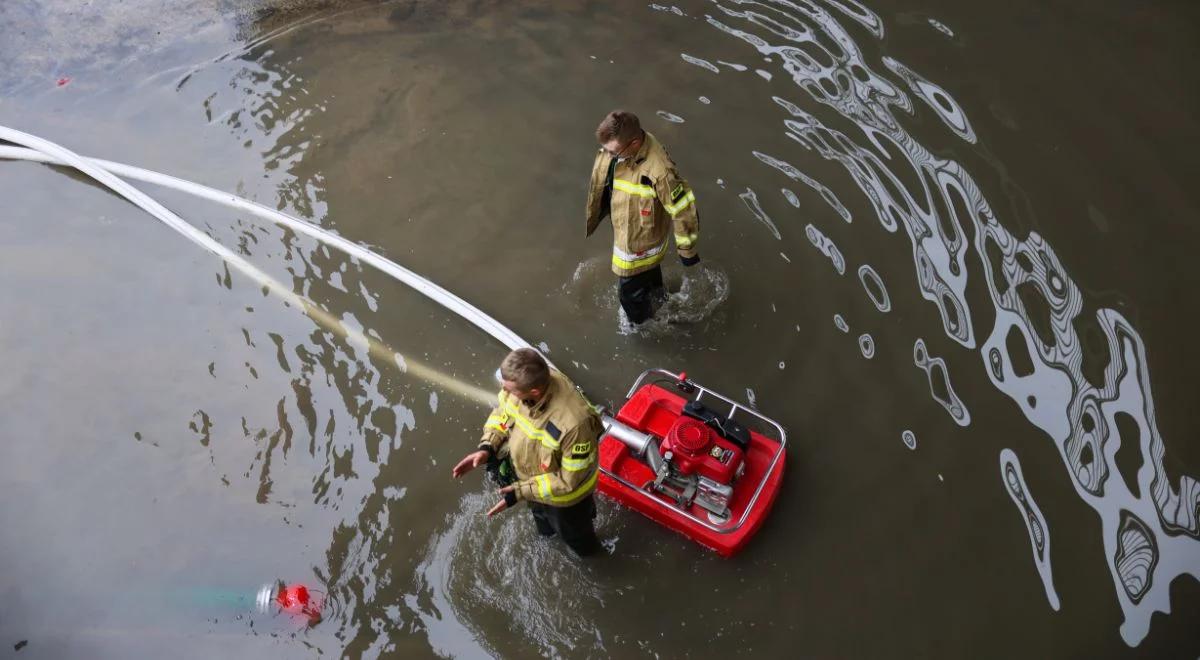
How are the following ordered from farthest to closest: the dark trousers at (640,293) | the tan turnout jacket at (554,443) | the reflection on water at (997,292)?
1. the dark trousers at (640,293)
2. the reflection on water at (997,292)
3. the tan turnout jacket at (554,443)

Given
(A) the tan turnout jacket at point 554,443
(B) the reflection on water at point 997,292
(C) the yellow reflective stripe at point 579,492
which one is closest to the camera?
(A) the tan turnout jacket at point 554,443

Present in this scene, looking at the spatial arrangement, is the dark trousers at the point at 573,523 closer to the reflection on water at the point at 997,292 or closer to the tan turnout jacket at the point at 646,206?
the tan turnout jacket at the point at 646,206

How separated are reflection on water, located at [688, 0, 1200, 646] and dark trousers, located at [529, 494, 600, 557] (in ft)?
8.56

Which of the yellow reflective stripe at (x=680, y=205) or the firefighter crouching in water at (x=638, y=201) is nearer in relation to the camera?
the firefighter crouching in water at (x=638, y=201)

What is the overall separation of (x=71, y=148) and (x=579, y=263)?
5.10 metres

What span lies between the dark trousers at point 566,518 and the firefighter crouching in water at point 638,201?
66.5 inches

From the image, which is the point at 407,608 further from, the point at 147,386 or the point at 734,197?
the point at 734,197

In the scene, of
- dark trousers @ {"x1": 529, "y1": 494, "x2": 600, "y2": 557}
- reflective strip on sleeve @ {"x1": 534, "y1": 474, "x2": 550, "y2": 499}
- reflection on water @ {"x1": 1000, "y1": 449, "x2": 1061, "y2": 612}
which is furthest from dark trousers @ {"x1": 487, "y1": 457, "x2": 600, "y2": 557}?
reflection on water @ {"x1": 1000, "y1": 449, "x2": 1061, "y2": 612}

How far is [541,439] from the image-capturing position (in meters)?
3.93

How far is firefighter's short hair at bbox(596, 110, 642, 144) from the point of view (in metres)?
4.77

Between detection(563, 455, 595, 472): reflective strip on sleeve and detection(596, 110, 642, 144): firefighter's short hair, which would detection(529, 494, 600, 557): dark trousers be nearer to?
detection(563, 455, 595, 472): reflective strip on sleeve

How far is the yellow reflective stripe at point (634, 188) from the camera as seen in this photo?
16.6ft

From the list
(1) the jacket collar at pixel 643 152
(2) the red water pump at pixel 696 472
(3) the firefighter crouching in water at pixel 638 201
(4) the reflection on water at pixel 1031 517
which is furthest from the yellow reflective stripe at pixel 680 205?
(4) the reflection on water at pixel 1031 517

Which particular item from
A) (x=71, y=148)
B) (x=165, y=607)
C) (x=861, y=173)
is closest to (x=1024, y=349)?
(x=861, y=173)
